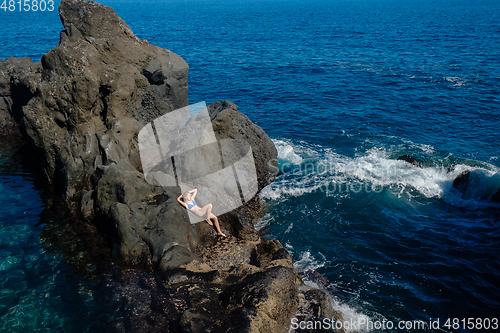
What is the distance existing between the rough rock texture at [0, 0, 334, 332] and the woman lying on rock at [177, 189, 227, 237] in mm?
250

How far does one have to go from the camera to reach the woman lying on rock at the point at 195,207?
1067 centimetres

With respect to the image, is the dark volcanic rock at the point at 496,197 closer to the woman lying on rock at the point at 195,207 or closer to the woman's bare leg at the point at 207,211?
the woman lying on rock at the point at 195,207

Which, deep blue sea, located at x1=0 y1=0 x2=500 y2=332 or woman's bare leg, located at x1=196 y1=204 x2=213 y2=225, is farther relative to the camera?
woman's bare leg, located at x1=196 y1=204 x2=213 y2=225

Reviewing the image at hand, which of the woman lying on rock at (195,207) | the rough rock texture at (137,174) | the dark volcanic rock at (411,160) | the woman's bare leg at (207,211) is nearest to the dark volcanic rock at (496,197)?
the dark volcanic rock at (411,160)

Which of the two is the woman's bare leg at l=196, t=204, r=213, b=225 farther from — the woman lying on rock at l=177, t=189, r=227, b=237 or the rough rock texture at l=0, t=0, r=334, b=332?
the rough rock texture at l=0, t=0, r=334, b=332

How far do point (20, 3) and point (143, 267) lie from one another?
396 ft

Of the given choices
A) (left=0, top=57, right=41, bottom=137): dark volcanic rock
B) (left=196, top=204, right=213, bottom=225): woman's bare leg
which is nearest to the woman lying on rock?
(left=196, top=204, right=213, bottom=225): woman's bare leg

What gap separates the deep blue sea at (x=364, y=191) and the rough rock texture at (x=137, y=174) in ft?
5.15

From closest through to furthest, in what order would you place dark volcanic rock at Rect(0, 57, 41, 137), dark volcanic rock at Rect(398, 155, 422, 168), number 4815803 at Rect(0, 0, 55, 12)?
dark volcanic rock at Rect(398, 155, 422, 168)
dark volcanic rock at Rect(0, 57, 41, 137)
number 4815803 at Rect(0, 0, 55, 12)

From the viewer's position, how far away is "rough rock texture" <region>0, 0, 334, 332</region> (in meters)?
7.32

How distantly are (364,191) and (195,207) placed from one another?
8.25 meters

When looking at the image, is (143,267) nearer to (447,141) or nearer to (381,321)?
(381,321)

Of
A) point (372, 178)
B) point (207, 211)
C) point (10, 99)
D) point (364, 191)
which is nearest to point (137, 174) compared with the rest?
point (207, 211)

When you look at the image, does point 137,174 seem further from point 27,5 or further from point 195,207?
point 27,5
